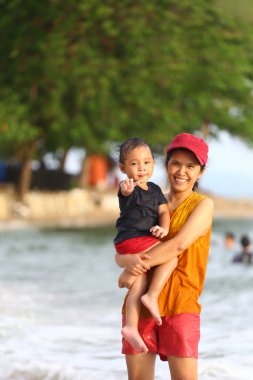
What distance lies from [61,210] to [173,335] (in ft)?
111

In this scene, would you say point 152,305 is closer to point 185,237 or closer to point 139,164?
point 185,237

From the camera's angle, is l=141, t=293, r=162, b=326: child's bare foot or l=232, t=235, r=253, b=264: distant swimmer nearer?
l=141, t=293, r=162, b=326: child's bare foot

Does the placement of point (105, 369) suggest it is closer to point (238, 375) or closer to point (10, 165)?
point (238, 375)

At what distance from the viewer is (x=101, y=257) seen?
23156 mm

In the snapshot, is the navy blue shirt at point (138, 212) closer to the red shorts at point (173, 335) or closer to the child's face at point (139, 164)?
the child's face at point (139, 164)

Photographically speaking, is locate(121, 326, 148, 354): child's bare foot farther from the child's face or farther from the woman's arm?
the child's face

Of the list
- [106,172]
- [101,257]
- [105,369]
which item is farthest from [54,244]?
[106,172]

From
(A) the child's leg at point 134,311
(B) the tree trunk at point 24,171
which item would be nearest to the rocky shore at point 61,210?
(B) the tree trunk at point 24,171

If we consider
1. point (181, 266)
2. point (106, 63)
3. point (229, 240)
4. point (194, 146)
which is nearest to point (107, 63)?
point (106, 63)

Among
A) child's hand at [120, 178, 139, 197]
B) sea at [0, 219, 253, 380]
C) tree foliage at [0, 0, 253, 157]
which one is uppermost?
tree foliage at [0, 0, 253, 157]

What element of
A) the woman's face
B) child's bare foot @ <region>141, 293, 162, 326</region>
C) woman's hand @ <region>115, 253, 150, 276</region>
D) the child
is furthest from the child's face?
child's bare foot @ <region>141, 293, 162, 326</region>

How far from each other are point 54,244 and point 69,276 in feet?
24.6

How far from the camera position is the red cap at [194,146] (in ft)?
16.6

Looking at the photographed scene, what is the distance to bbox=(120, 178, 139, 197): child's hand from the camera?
193 inches
